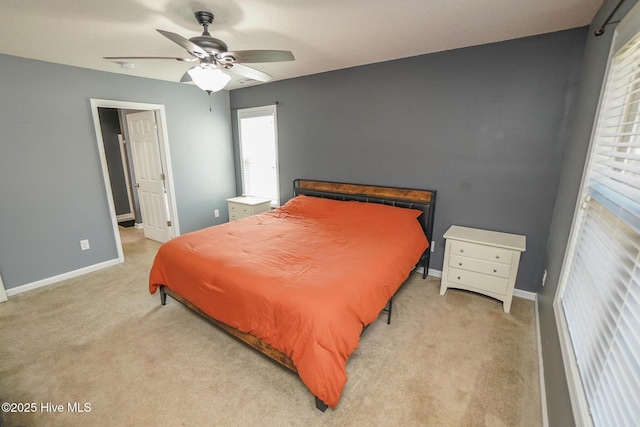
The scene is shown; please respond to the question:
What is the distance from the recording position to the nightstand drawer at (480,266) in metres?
2.54

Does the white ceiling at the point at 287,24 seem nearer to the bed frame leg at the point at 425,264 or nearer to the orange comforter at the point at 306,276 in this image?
the orange comforter at the point at 306,276

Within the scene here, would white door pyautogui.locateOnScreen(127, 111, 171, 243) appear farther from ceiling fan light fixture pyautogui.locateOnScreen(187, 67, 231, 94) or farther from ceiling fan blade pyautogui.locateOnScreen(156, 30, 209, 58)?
ceiling fan blade pyautogui.locateOnScreen(156, 30, 209, 58)

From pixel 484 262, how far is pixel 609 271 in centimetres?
153

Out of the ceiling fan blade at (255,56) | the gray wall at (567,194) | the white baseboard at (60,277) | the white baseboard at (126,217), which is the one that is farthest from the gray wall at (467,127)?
the white baseboard at (126,217)

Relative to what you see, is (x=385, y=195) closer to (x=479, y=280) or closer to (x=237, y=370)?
(x=479, y=280)

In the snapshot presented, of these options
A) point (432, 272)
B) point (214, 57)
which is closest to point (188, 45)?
point (214, 57)

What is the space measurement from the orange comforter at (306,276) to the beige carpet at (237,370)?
34cm

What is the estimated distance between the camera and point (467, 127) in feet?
9.43

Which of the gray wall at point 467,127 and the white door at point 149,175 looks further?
the white door at point 149,175

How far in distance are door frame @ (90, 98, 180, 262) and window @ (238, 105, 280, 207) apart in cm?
121

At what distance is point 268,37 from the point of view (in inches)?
97.2

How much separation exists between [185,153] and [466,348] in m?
4.44

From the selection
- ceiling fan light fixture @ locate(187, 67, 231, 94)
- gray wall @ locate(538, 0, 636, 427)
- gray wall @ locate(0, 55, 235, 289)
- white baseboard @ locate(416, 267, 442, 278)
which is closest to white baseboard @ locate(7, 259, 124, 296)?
gray wall @ locate(0, 55, 235, 289)

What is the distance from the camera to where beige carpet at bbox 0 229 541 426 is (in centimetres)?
165
